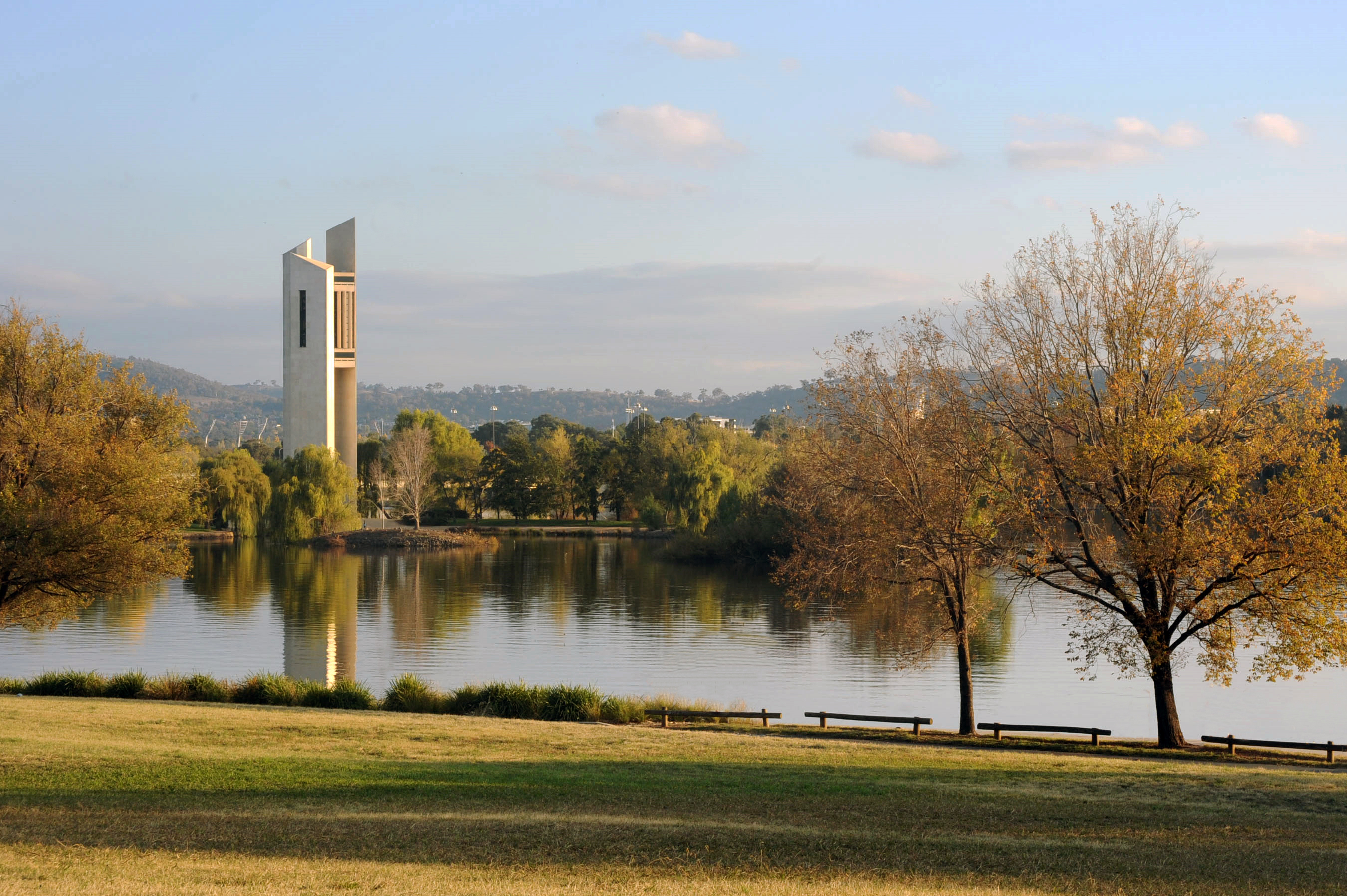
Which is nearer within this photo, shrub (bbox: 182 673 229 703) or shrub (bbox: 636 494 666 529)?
shrub (bbox: 182 673 229 703)

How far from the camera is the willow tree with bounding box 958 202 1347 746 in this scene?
16812 mm

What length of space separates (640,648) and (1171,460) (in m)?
17.0

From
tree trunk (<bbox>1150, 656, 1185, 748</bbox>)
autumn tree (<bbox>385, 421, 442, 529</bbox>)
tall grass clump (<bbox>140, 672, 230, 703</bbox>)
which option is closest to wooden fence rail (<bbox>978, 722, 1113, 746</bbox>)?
tree trunk (<bbox>1150, 656, 1185, 748</bbox>)

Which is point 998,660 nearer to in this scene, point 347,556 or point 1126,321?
point 1126,321

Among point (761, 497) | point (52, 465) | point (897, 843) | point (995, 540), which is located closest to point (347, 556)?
point (761, 497)

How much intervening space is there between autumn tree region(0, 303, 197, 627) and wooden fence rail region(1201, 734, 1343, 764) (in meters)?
19.2

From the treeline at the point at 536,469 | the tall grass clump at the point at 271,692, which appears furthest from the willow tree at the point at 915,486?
the treeline at the point at 536,469

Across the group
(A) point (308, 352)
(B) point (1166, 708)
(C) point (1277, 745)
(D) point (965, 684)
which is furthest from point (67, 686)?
(A) point (308, 352)

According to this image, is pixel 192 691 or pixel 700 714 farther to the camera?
pixel 192 691

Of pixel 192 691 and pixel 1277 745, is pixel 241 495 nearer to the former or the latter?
pixel 192 691

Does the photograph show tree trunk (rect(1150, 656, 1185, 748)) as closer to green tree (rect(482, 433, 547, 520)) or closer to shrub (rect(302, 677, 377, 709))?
shrub (rect(302, 677, 377, 709))

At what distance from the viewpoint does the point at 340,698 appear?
66.9ft

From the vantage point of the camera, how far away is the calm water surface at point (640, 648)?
77.0ft

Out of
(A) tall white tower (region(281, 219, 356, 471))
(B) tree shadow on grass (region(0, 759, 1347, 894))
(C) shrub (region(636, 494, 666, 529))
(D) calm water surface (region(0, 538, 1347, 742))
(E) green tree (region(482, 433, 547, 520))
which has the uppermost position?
(A) tall white tower (region(281, 219, 356, 471))
